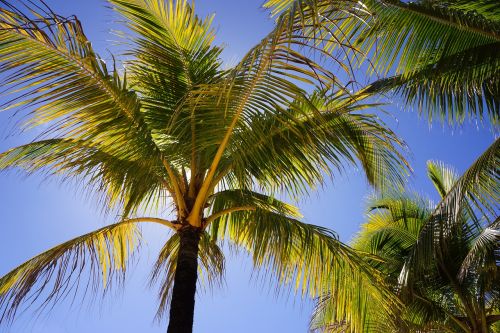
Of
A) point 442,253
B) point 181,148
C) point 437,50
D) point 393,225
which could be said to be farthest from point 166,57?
point 393,225

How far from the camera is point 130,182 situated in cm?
577

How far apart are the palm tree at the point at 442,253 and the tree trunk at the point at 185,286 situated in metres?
2.08

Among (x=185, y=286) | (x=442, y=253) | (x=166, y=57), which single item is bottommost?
(x=185, y=286)

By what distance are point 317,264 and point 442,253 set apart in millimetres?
3368

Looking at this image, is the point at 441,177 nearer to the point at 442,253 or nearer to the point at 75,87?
the point at 442,253

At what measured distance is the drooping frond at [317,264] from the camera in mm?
5938

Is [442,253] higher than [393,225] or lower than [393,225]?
lower

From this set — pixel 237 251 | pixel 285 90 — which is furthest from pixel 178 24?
pixel 237 251

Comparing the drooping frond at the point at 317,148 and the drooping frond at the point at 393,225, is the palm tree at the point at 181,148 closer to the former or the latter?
the drooping frond at the point at 317,148

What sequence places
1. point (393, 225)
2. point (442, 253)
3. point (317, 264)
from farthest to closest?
point (393, 225) → point (442, 253) → point (317, 264)

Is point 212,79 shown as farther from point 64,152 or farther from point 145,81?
point 64,152

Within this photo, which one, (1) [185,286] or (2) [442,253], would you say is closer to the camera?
(1) [185,286]

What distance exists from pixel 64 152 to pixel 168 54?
5.14ft

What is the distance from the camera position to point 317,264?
6.13 m
